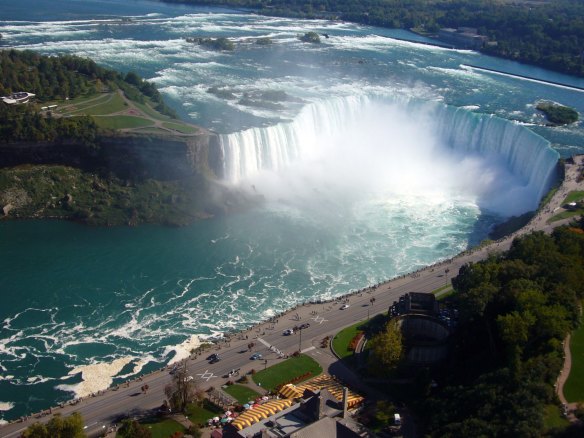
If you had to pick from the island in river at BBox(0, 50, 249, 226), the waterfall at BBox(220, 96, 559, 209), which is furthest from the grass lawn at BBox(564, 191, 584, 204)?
the island in river at BBox(0, 50, 249, 226)

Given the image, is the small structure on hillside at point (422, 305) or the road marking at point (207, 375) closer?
the road marking at point (207, 375)


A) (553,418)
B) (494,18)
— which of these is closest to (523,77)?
(494,18)

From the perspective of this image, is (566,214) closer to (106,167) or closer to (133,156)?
(133,156)

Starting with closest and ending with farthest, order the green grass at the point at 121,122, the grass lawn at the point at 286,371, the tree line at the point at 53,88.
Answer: the grass lawn at the point at 286,371
the tree line at the point at 53,88
the green grass at the point at 121,122

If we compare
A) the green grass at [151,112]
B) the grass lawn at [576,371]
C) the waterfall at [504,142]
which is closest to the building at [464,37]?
the waterfall at [504,142]

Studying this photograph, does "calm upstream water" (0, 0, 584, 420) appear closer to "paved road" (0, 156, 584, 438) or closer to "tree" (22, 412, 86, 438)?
"paved road" (0, 156, 584, 438)

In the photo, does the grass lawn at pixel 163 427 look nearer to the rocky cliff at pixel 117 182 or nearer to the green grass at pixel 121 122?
the rocky cliff at pixel 117 182
